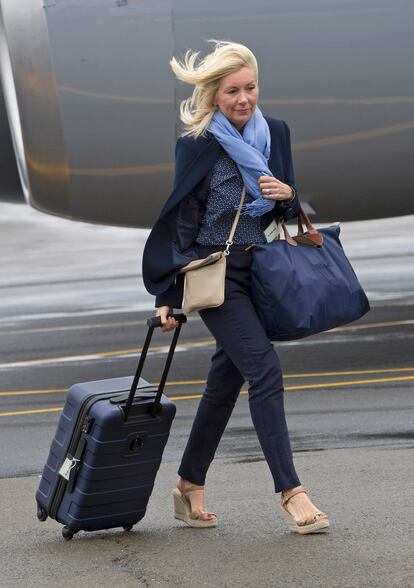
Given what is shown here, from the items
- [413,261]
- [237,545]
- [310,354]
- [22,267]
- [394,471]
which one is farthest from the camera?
[22,267]

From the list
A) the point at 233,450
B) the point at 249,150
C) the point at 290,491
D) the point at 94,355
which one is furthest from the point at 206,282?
the point at 94,355

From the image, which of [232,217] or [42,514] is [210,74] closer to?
[232,217]

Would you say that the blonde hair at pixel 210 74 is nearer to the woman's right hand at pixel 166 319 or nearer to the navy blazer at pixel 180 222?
the navy blazer at pixel 180 222

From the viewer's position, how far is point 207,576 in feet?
15.1

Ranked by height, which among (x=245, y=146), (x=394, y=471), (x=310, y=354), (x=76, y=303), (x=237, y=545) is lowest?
(x=76, y=303)

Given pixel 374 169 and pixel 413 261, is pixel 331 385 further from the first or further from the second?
pixel 413 261

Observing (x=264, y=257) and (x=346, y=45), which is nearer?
(x=264, y=257)

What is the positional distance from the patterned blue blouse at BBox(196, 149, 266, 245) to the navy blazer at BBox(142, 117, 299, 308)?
0.10ft

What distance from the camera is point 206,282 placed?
16.3 ft

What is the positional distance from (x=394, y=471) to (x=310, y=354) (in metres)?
4.04

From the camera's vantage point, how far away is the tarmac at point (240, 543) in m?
4.58

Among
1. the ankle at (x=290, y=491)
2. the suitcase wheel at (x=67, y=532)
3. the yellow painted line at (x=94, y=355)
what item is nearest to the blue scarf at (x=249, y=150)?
the ankle at (x=290, y=491)

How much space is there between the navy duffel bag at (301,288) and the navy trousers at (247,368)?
6cm

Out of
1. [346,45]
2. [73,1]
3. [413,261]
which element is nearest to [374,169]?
[346,45]
